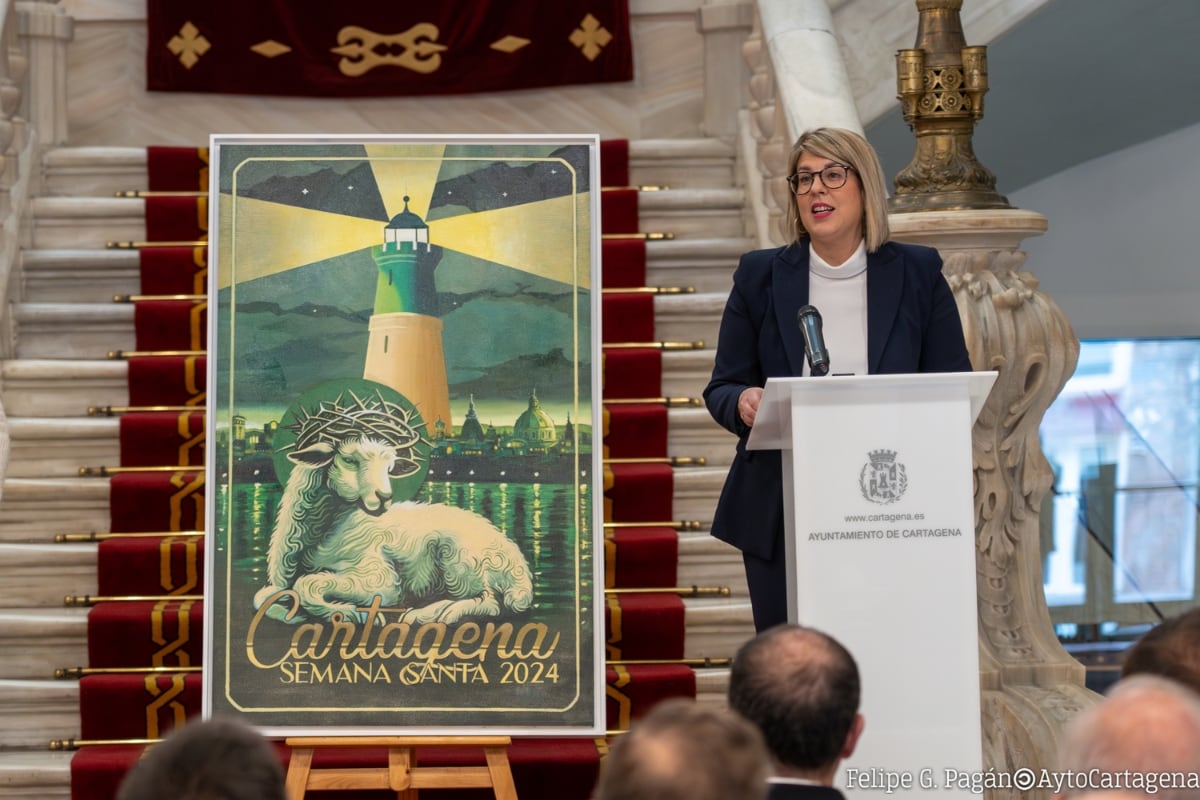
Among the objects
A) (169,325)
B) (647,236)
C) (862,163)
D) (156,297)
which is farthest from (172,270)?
(862,163)

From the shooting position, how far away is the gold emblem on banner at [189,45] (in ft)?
23.4

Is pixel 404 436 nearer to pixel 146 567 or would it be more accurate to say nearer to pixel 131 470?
pixel 146 567

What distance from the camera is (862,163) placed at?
3.00 metres

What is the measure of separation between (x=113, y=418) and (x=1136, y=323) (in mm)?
4976

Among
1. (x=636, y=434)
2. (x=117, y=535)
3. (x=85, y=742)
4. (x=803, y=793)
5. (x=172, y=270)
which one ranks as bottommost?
(x=85, y=742)

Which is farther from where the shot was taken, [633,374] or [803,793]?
[633,374]

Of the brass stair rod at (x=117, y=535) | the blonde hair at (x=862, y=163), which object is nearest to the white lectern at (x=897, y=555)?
the blonde hair at (x=862, y=163)

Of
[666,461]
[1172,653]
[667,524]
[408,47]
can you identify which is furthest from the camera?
[408,47]

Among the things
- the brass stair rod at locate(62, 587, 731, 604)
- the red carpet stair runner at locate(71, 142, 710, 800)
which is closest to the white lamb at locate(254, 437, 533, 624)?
the red carpet stair runner at locate(71, 142, 710, 800)

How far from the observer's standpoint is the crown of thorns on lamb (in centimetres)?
361

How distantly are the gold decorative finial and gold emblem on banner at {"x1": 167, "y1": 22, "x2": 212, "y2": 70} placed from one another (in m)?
3.81

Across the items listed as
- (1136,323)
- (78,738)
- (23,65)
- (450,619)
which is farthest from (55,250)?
(1136,323)

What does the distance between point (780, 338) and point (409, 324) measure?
3.21 feet

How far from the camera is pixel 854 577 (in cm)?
271
